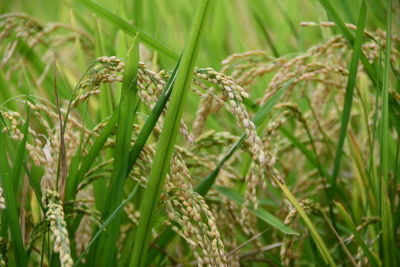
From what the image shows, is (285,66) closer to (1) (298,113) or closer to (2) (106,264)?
(1) (298,113)

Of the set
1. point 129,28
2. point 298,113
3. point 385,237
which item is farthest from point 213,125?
point 385,237

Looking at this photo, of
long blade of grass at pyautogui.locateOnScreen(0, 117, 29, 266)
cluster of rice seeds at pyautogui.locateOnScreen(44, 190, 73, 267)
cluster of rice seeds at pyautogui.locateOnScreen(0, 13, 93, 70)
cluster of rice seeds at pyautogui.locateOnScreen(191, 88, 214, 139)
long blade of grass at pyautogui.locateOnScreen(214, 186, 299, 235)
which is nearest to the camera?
cluster of rice seeds at pyautogui.locateOnScreen(44, 190, 73, 267)

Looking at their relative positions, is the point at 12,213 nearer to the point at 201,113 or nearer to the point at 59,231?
the point at 59,231

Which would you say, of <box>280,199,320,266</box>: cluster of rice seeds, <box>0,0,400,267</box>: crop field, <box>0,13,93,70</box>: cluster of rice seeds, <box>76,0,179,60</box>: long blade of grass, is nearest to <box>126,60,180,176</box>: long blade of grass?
<box>0,0,400,267</box>: crop field

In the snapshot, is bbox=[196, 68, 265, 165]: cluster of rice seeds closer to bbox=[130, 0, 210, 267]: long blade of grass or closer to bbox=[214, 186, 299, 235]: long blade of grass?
bbox=[130, 0, 210, 267]: long blade of grass

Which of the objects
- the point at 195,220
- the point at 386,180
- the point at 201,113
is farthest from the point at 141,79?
the point at 386,180

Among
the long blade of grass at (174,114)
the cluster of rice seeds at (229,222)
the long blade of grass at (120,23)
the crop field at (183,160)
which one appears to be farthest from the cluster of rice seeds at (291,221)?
the long blade of grass at (120,23)

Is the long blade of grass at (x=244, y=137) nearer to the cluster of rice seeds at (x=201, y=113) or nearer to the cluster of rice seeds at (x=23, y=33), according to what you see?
the cluster of rice seeds at (x=201, y=113)

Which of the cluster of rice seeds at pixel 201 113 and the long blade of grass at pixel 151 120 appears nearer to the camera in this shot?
the long blade of grass at pixel 151 120

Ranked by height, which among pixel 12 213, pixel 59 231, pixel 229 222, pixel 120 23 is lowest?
pixel 229 222
